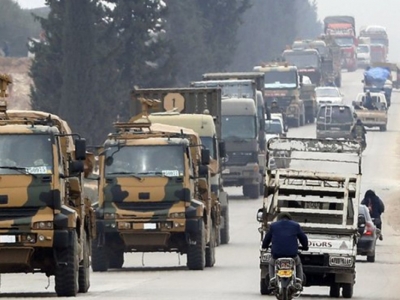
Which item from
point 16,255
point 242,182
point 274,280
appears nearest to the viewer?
point 274,280

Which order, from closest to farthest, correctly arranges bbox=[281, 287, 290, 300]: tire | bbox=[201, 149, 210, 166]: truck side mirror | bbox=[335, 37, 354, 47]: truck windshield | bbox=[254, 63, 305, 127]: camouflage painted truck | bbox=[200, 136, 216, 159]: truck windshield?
bbox=[281, 287, 290, 300]: tire → bbox=[201, 149, 210, 166]: truck side mirror → bbox=[200, 136, 216, 159]: truck windshield → bbox=[254, 63, 305, 127]: camouflage painted truck → bbox=[335, 37, 354, 47]: truck windshield

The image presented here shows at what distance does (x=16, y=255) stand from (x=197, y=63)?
72287 millimetres

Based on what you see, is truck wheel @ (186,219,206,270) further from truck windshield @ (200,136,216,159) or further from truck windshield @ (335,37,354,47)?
truck windshield @ (335,37,354,47)

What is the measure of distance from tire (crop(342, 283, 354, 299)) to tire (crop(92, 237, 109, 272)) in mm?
6397

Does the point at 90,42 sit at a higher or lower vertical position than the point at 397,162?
higher

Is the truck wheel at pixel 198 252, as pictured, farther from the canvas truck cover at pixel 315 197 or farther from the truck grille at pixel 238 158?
the truck grille at pixel 238 158

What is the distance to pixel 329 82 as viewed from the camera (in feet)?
338

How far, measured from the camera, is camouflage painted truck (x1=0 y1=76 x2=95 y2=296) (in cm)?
2244

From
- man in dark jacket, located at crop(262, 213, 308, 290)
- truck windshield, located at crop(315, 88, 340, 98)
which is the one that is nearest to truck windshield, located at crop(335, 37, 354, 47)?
truck windshield, located at crop(315, 88, 340, 98)

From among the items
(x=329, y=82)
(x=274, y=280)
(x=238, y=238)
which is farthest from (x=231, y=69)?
(x=274, y=280)

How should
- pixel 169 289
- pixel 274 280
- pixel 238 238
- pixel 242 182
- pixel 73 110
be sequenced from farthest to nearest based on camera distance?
pixel 73 110 → pixel 242 182 → pixel 238 238 → pixel 169 289 → pixel 274 280

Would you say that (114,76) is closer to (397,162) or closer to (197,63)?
(397,162)

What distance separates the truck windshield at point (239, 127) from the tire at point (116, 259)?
63.9 ft

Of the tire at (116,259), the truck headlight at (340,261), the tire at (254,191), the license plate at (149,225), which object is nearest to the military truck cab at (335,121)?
the tire at (254,191)
